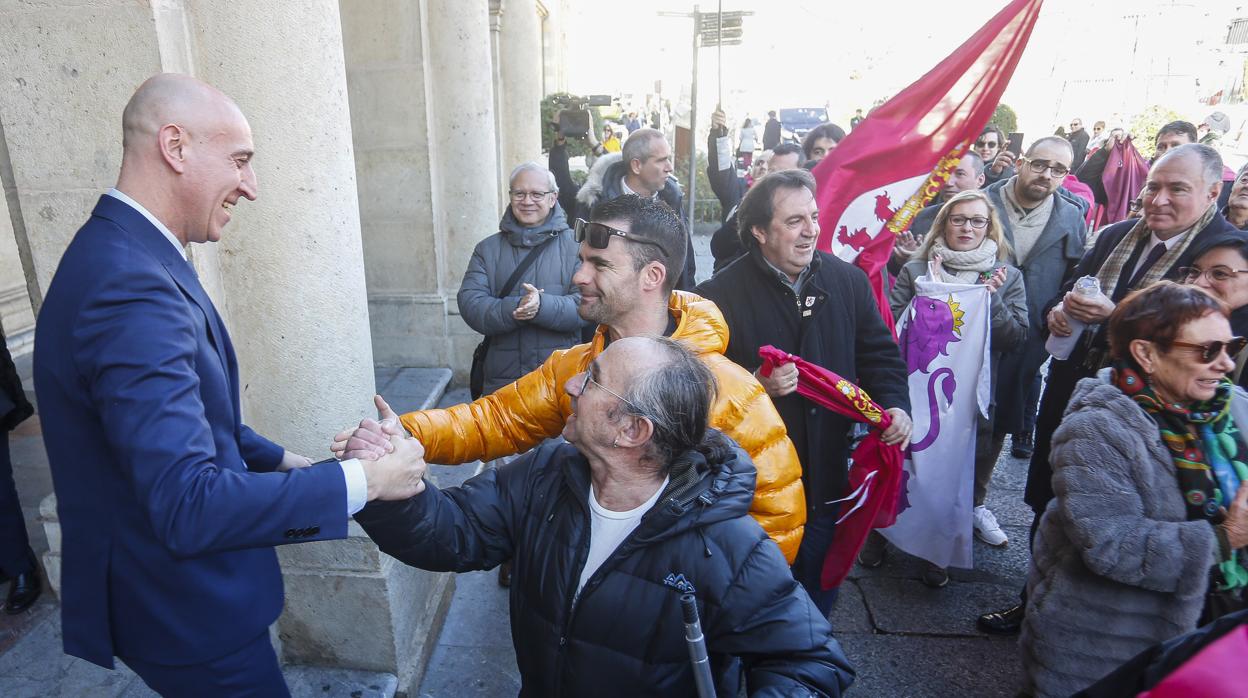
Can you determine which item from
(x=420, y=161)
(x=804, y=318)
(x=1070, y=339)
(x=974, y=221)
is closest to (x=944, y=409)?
(x=1070, y=339)

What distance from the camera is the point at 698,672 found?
1428mm

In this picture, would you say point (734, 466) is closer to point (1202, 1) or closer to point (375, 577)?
point (375, 577)

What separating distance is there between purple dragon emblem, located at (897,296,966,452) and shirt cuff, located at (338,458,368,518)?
305 cm

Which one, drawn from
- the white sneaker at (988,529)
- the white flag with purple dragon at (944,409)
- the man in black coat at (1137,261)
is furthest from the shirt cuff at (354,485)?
the white sneaker at (988,529)

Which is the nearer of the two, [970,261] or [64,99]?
[64,99]

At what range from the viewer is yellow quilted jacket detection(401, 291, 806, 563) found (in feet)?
6.81

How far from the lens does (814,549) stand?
2957mm

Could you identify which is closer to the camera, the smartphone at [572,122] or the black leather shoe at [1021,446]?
the black leather shoe at [1021,446]

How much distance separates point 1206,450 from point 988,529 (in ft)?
7.43

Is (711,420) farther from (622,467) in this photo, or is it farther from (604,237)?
(604,237)

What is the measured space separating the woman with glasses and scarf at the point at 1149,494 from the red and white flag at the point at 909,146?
1429 millimetres

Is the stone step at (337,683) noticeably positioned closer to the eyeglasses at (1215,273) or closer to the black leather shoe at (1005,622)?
the black leather shoe at (1005,622)

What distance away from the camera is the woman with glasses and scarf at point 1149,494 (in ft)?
7.56

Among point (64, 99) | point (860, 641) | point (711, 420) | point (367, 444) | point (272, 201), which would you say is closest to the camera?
point (367, 444)
